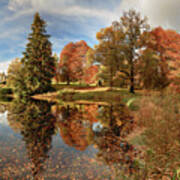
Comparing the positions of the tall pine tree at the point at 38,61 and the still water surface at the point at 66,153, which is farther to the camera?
the tall pine tree at the point at 38,61

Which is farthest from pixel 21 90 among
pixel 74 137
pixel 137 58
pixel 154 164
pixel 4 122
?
pixel 154 164

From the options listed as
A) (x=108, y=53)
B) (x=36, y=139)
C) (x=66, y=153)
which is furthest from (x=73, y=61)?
(x=66, y=153)

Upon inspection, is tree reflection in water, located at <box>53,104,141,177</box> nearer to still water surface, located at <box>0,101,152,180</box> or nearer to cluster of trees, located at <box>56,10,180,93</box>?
still water surface, located at <box>0,101,152,180</box>

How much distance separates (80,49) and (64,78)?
7.98 meters

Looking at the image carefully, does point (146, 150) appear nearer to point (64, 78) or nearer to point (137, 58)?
point (137, 58)

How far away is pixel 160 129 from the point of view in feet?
15.6

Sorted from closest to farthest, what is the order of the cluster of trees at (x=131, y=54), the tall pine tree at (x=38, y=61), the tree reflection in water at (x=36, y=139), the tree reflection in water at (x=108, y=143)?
1. the tree reflection in water at (x=108, y=143)
2. the tree reflection in water at (x=36, y=139)
3. the cluster of trees at (x=131, y=54)
4. the tall pine tree at (x=38, y=61)

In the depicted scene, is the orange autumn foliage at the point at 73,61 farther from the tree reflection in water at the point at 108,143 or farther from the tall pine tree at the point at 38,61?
the tree reflection in water at the point at 108,143

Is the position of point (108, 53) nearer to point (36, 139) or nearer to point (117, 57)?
point (117, 57)

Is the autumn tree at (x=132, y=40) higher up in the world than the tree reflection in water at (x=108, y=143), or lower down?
higher up

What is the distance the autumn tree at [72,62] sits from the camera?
3316 cm

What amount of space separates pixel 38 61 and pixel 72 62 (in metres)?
10.9

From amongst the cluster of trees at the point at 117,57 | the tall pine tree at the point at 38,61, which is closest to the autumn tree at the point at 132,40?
the cluster of trees at the point at 117,57

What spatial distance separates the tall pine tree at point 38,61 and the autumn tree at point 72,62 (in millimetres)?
8448
